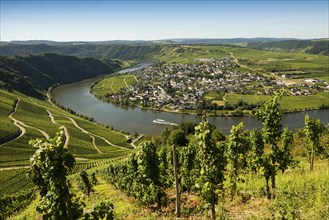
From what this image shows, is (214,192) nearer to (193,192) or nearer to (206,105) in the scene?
(193,192)

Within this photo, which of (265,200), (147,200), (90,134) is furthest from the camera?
(90,134)

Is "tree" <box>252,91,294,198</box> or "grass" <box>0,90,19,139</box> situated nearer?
"tree" <box>252,91,294,198</box>

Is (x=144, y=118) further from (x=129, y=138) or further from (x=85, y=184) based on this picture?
(x=85, y=184)

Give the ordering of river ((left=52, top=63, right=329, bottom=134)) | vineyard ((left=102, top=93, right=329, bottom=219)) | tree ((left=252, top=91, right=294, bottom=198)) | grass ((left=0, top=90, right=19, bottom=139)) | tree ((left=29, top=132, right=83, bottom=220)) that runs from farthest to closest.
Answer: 1. river ((left=52, top=63, right=329, bottom=134))
2. grass ((left=0, top=90, right=19, bottom=139))
3. tree ((left=252, top=91, right=294, bottom=198))
4. vineyard ((left=102, top=93, right=329, bottom=219))
5. tree ((left=29, top=132, right=83, bottom=220))

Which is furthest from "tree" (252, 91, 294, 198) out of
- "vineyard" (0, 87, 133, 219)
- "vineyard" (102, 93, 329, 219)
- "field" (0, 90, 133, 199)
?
"field" (0, 90, 133, 199)

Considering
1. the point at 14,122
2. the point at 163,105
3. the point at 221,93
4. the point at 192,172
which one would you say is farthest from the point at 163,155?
the point at 221,93

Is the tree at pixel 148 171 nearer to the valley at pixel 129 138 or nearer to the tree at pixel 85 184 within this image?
the valley at pixel 129 138

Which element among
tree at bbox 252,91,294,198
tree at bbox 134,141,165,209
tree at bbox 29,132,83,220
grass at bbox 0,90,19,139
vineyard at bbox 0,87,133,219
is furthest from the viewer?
grass at bbox 0,90,19,139

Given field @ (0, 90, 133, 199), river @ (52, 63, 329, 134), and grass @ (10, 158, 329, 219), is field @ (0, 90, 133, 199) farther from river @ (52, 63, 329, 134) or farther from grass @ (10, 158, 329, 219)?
grass @ (10, 158, 329, 219)

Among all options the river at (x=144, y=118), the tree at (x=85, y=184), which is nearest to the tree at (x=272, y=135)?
the tree at (x=85, y=184)
